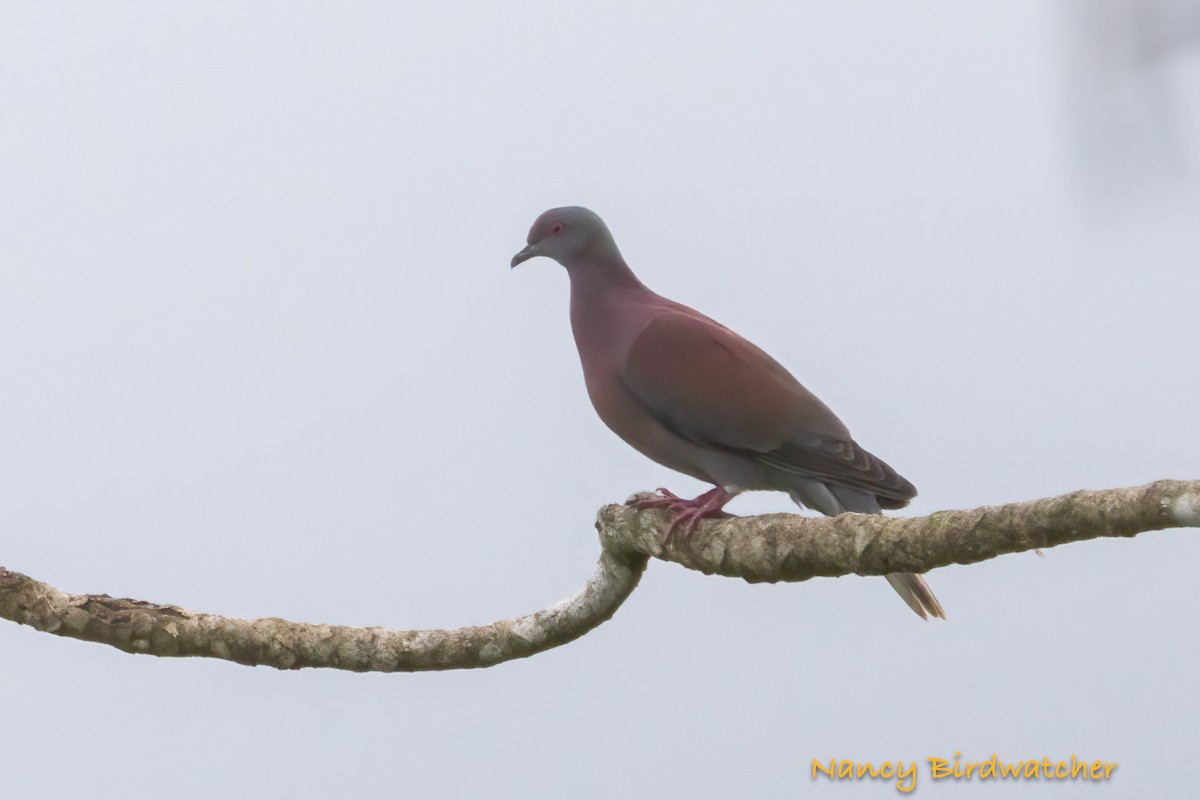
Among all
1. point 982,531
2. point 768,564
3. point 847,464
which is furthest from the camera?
point 847,464

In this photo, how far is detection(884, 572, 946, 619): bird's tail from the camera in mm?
3328

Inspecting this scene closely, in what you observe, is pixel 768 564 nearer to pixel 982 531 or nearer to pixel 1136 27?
pixel 982 531

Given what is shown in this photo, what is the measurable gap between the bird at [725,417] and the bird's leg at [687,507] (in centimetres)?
3

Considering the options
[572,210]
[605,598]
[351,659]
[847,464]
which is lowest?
[351,659]

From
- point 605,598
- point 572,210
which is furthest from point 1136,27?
point 572,210

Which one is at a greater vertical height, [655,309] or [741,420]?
[655,309]

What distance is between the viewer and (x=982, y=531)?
212cm

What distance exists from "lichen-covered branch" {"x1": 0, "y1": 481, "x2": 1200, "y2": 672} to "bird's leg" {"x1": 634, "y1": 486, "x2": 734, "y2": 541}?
27 mm

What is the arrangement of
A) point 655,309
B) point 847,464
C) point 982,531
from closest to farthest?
point 982,531 → point 847,464 → point 655,309

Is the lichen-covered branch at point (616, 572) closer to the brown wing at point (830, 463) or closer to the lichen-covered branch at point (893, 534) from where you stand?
the lichen-covered branch at point (893, 534)

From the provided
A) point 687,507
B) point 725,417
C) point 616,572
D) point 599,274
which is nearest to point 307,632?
point 616,572

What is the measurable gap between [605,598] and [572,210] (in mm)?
1238

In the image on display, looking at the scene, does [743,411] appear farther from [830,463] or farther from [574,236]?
[574,236]

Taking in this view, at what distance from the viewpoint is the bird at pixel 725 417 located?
338 cm
